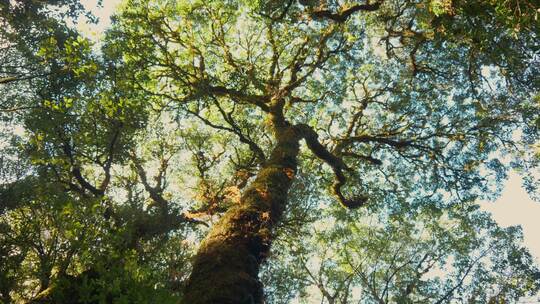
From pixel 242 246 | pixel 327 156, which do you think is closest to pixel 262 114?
pixel 327 156

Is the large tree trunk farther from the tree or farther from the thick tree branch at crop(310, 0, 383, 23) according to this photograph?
the thick tree branch at crop(310, 0, 383, 23)

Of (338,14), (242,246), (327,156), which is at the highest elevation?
(338,14)

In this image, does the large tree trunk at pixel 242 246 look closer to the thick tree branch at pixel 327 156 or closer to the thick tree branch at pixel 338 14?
the thick tree branch at pixel 327 156

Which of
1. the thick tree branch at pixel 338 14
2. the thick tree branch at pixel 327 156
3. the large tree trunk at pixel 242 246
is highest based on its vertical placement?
the thick tree branch at pixel 338 14

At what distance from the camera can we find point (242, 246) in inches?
254

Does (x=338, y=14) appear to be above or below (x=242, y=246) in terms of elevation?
above

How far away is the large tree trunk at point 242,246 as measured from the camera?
17.4 feet

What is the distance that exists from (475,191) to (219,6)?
453 inches

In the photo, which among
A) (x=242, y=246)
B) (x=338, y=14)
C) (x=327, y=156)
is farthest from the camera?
(x=327, y=156)

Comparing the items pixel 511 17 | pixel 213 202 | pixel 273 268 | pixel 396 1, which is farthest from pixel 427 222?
pixel 511 17

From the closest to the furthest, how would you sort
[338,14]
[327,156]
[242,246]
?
[242,246] < [338,14] < [327,156]

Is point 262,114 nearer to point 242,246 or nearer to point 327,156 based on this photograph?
point 327,156

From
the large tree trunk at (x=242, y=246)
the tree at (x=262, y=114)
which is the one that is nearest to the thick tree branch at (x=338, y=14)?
the tree at (x=262, y=114)

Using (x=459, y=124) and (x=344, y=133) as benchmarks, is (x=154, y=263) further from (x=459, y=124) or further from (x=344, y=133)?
(x=459, y=124)
